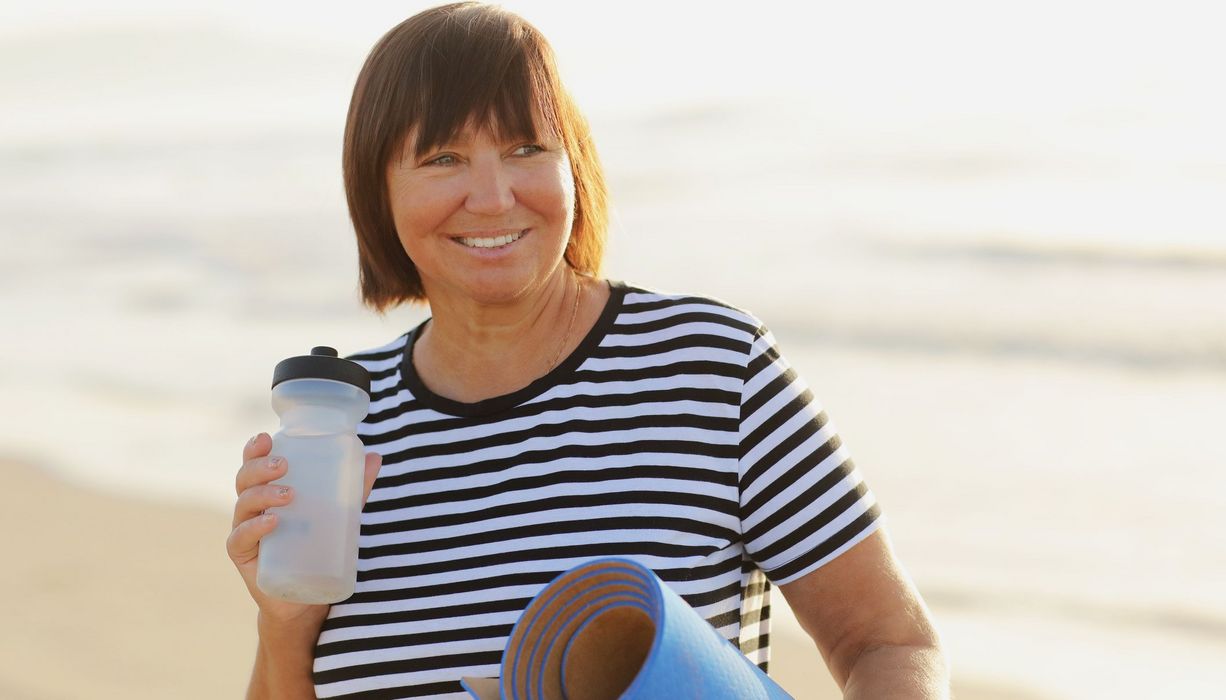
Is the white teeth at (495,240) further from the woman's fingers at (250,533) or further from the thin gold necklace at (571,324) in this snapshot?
the woman's fingers at (250,533)

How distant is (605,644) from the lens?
85.0 inches

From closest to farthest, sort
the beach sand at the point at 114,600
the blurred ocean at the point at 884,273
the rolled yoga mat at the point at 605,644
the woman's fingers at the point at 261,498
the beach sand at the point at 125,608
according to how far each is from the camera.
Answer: the rolled yoga mat at the point at 605,644 < the woman's fingers at the point at 261,498 < the beach sand at the point at 125,608 < the beach sand at the point at 114,600 < the blurred ocean at the point at 884,273

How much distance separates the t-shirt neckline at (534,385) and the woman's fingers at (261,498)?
44 centimetres

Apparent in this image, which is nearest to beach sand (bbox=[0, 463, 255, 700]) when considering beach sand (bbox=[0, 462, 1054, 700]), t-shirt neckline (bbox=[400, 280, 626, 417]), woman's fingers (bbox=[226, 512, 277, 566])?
beach sand (bbox=[0, 462, 1054, 700])

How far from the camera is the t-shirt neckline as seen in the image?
2.66 meters

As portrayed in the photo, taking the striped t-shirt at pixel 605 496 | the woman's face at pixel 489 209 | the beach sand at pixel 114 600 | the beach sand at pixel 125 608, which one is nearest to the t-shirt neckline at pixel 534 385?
the striped t-shirt at pixel 605 496

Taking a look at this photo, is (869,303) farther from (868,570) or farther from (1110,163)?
(868,570)

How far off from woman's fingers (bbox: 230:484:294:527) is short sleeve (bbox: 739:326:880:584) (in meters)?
0.72

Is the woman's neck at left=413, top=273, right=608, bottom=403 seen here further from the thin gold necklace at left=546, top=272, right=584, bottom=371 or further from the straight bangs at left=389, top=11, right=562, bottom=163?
the straight bangs at left=389, top=11, right=562, bottom=163

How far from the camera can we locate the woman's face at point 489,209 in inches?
102

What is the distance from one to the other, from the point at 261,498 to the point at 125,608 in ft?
15.3

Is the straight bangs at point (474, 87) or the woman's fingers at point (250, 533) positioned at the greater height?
the straight bangs at point (474, 87)

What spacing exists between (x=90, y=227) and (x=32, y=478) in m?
6.65

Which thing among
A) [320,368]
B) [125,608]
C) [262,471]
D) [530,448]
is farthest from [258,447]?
[125,608]
